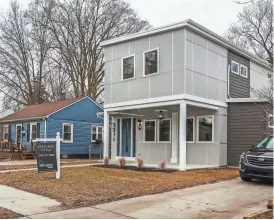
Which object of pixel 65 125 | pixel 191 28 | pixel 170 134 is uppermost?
pixel 191 28

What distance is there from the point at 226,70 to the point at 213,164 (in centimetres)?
441

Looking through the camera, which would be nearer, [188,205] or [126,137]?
[188,205]

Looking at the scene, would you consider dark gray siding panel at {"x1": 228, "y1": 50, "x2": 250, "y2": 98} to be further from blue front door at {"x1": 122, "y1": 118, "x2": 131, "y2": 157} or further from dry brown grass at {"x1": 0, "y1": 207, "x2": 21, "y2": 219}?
dry brown grass at {"x1": 0, "y1": 207, "x2": 21, "y2": 219}

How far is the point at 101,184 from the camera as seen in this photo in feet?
33.3

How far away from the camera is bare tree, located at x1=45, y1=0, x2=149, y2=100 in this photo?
33.3 m

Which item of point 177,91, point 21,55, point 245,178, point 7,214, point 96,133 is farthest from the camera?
point 21,55

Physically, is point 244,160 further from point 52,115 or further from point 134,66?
point 52,115

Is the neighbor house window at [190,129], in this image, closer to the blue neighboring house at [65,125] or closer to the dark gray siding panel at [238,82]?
the dark gray siding panel at [238,82]

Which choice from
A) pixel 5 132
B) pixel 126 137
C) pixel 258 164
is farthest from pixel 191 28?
pixel 5 132

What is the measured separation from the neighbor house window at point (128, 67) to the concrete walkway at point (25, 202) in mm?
8423

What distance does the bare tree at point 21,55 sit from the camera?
33.3 meters

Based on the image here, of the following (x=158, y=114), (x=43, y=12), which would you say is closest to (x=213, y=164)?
(x=158, y=114)

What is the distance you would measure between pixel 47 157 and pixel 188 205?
5.60 metres

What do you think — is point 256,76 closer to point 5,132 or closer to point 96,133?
point 96,133
